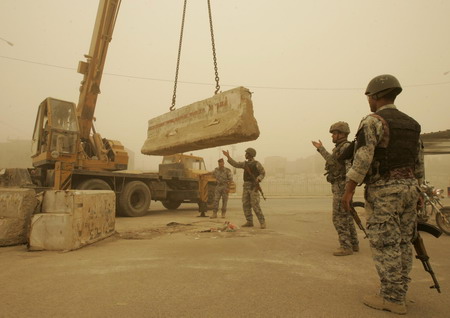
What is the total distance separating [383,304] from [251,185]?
14.6 feet

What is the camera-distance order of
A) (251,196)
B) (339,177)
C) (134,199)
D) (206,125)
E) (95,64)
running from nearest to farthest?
1. (339,177)
2. (206,125)
3. (251,196)
4. (95,64)
5. (134,199)

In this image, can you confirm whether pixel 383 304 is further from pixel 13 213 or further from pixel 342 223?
pixel 13 213

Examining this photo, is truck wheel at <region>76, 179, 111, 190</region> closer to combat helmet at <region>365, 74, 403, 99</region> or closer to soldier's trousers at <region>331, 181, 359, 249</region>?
soldier's trousers at <region>331, 181, 359, 249</region>

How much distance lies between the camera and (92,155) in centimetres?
881

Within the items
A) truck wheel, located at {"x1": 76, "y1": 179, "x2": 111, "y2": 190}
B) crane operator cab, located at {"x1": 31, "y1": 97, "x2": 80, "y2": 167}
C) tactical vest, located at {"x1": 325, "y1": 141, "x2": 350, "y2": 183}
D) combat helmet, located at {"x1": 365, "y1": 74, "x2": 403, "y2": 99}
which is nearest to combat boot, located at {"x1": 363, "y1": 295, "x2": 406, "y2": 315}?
combat helmet, located at {"x1": 365, "y1": 74, "x2": 403, "y2": 99}

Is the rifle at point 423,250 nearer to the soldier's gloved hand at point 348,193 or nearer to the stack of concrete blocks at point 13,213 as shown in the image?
the soldier's gloved hand at point 348,193

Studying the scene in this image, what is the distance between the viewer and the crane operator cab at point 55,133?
709 cm

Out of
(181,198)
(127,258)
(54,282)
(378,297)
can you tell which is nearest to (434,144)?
(181,198)

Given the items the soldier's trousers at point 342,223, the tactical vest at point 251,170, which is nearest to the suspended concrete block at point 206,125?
the soldier's trousers at point 342,223

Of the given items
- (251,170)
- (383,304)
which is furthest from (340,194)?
(251,170)

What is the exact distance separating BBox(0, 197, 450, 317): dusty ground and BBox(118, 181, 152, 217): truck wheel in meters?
4.41

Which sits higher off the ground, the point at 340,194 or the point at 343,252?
the point at 340,194

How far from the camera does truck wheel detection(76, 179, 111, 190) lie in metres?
7.81

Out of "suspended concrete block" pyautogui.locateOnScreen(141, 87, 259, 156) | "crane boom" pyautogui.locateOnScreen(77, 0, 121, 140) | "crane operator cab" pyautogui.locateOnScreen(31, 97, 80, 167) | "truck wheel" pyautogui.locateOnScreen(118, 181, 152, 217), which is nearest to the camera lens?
"suspended concrete block" pyautogui.locateOnScreen(141, 87, 259, 156)
